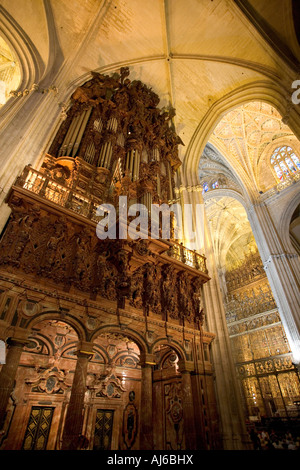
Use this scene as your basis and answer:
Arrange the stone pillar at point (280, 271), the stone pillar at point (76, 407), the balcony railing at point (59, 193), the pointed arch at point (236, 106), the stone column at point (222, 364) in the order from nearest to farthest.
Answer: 1. the stone pillar at point (76, 407)
2. the balcony railing at point (59, 193)
3. the stone column at point (222, 364)
4. the pointed arch at point (236, 106)
5. the stone pillar at point (280, 271)

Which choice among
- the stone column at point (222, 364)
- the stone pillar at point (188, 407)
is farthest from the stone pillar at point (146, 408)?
the stone column at point (222, 364)

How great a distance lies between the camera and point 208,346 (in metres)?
6.48

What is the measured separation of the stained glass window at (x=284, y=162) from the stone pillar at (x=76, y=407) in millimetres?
16219

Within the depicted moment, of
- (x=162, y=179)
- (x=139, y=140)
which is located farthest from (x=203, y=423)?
(x=139, y=140)

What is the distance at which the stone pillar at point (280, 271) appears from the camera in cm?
1170

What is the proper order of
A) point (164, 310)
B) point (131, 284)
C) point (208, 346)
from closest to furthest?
point (131, 284) → point (164, 310) → point (208, 346)

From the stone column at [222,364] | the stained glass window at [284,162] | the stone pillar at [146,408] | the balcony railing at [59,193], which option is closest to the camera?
the stone pillar at [146,408]

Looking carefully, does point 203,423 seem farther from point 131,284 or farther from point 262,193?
point 262,193

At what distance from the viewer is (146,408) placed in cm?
476

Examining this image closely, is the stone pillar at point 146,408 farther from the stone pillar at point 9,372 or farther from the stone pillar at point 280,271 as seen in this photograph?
the stone pillar at point 280,271

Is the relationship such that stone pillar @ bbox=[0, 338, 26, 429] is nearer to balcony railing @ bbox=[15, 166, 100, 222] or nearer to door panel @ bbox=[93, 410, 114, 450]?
balcony railing @ bbox=[15, 166, 100, 222]

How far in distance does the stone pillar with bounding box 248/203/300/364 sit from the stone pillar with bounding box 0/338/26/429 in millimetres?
12161

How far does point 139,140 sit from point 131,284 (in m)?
6.39

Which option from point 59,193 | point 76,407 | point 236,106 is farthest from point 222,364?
point 236,106
